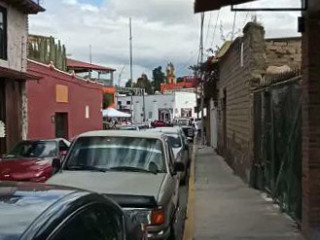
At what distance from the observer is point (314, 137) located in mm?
9148

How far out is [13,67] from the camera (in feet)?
85.4

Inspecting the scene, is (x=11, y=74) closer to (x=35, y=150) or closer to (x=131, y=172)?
(x=35, y=150)

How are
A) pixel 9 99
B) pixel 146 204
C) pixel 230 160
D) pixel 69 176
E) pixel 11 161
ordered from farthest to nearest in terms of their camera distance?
1. pixel 9 99
2. pixel 230 160
3. pixel 11 161
4. pixel 69 176
5. pixel 146 204

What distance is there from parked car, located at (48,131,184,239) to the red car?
509 centimetres

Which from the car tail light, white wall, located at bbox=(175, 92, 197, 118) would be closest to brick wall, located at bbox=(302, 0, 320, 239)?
the car tail light

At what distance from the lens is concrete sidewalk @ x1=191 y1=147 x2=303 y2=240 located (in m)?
10.2

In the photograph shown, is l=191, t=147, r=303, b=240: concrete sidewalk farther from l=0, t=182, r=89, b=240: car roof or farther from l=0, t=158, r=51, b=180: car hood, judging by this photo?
l=0, t=182, r=89, b=240: car roof

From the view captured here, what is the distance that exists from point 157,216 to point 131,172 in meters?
1.31

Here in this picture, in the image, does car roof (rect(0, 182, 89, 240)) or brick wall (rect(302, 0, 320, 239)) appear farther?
brick wall (rect(302, 0, 320, 239))

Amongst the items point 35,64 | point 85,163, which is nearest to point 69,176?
point 85,163

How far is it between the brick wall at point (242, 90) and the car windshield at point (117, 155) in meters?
7.47

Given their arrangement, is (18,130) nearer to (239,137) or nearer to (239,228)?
(239,137)

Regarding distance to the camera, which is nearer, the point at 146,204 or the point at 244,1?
the point at 146,204

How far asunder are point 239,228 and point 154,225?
10.4 ft
